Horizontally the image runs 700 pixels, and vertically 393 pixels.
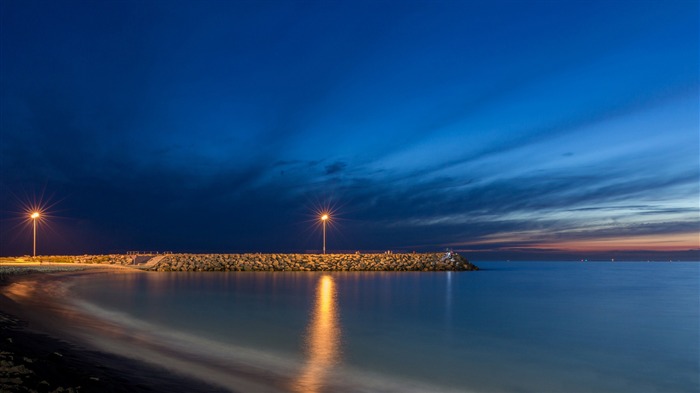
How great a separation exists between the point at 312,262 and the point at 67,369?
64276mm

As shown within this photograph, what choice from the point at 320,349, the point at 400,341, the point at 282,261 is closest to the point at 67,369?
the point at 320,349

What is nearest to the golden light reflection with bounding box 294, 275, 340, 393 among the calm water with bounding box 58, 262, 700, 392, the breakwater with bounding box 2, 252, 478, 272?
the calm water with bounding box 58, 262, 700, 392

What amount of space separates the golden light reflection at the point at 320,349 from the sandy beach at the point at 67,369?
7.66 feet

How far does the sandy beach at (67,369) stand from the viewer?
744cm

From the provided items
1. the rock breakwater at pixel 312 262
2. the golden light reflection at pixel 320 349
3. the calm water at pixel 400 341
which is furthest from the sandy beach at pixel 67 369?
the rock breakwater at pixel 312 262

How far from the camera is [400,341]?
17.8 m

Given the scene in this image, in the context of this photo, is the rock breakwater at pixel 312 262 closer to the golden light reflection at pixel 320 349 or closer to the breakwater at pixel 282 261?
the breakwater at pixel 282 261

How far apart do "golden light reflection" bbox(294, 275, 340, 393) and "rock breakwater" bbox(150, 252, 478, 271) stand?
42.5 m

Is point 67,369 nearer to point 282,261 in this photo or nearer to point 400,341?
point 400,341

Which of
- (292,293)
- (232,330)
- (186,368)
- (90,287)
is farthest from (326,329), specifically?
(90,287)

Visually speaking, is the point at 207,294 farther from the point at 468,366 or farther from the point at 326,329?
the point at 468,366

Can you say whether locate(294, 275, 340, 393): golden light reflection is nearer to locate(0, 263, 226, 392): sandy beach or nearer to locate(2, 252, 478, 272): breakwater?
locate(0, 263, 226, 392): sandy beach

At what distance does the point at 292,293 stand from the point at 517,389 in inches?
991

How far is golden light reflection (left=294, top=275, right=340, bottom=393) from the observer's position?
11.3 metres
